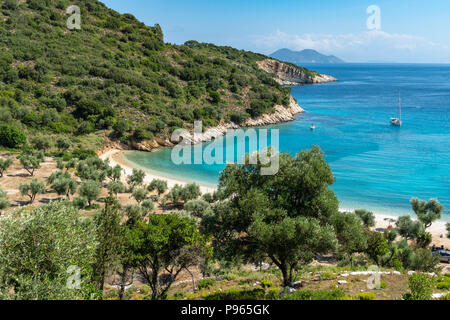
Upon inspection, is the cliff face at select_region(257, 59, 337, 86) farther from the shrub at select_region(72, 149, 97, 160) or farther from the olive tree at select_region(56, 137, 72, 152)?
the olive tree at select_region(56, 137, 72, 152)

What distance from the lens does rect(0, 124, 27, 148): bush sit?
129 feet

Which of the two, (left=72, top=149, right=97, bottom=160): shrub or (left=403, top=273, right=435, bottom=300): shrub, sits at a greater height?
(left=72, top=149, right=97, bottom=160): shrub

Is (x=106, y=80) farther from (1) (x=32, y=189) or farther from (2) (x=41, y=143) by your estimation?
(1) (x=32, y=189)

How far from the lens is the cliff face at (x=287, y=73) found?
15575 centimetres

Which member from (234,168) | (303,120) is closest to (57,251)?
(234,168)

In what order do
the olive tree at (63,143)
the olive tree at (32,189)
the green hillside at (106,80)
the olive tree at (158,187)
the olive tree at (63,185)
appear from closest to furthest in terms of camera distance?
the olive tree at (32,189) < the olive tree at (63,185) < the olive tree at (158,187) < the olive tree at (63,143) < the green hillside at (106,80)

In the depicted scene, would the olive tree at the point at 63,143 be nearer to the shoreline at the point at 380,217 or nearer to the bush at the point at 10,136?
the bush at the point at 10,136

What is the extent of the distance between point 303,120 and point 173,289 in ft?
230

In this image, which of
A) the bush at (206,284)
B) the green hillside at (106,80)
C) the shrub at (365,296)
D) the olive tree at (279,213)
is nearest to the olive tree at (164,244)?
the bush at (206,284)

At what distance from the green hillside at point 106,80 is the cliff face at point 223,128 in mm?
1353

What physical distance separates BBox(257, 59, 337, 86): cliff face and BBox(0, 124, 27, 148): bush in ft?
417

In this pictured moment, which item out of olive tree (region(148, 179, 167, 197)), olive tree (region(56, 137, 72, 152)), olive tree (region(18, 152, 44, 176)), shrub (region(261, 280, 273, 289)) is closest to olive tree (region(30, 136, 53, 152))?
olive tree (region(56, 137, 72, 152))

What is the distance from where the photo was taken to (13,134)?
39406mm
